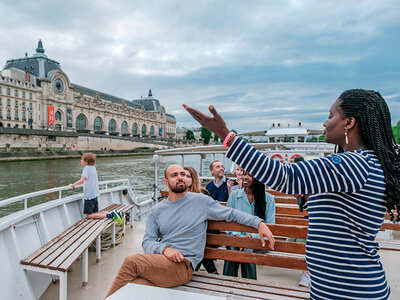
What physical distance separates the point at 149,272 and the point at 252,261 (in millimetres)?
837

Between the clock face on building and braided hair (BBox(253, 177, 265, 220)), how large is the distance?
193ft

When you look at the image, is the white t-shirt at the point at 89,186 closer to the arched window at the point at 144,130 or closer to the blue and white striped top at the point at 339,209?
the blue and white striped top at the point at 339,209

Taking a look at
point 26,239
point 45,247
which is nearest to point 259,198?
point 45,247

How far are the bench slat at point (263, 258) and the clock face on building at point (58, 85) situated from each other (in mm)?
59168

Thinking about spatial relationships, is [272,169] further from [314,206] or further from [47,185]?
[47,185]

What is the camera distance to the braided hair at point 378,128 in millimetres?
1104

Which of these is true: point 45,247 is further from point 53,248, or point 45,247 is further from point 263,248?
point 263,248

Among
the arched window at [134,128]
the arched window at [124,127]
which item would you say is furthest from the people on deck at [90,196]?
the arched window at [134,128]

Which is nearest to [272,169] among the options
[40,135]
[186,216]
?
[186,216]

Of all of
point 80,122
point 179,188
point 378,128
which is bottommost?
point 179,188

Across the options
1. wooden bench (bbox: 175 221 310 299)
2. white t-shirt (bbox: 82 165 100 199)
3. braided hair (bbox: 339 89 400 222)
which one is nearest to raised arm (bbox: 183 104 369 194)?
braided hair (bbox: 339 89 400 222)

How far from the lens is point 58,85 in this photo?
177 feet

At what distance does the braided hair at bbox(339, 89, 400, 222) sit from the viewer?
1104 mm

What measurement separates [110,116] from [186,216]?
70741 millimetres
